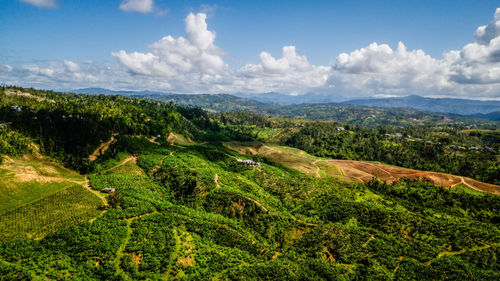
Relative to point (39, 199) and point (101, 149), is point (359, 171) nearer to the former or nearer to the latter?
point (101, 149)

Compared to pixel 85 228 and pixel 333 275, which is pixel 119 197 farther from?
pixel 333 275

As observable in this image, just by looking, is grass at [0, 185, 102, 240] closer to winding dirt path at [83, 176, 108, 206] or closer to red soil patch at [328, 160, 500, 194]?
winding dirt path at [83, 176, 108, 206]

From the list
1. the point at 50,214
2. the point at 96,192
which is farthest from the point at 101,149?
the point at 50,214

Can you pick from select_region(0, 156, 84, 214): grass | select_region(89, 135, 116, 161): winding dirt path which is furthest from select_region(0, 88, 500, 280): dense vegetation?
select_region(0, 156, 84, 214): grass

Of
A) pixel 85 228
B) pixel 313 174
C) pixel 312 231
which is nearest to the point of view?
pixel 85 228

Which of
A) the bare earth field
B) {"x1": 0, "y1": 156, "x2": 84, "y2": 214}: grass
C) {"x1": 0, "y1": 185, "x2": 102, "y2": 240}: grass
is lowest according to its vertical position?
the bare earth field

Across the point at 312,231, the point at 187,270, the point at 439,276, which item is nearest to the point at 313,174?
the point at 312,231
